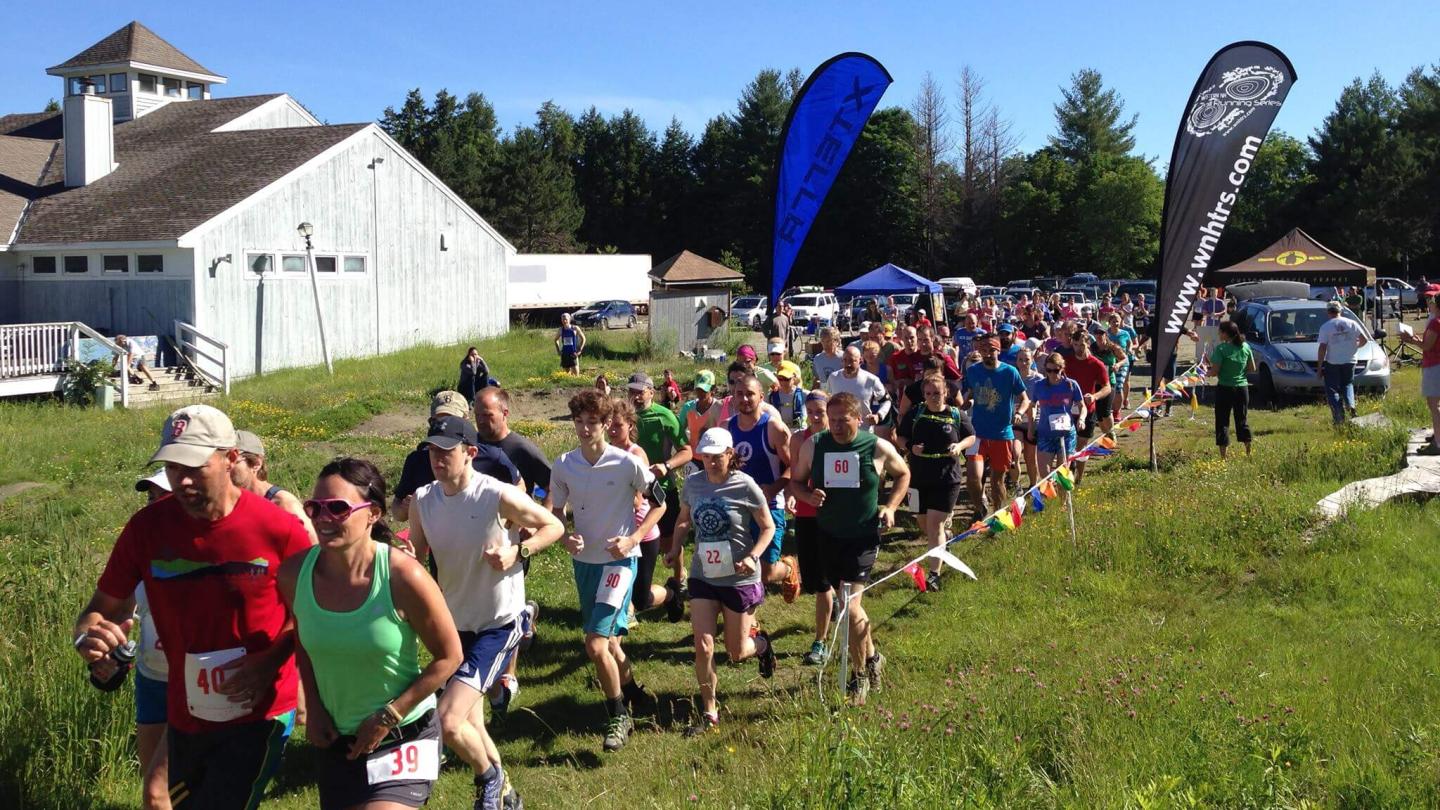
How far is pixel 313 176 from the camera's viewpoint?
89.9 ft

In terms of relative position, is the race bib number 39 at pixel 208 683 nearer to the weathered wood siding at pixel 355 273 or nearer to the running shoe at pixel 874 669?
the running shoe at pixel 874 669

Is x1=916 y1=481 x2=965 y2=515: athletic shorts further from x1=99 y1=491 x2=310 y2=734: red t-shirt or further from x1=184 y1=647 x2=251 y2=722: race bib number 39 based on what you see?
x1=184 y1=647 x2=251 y2=722: race bib number 39

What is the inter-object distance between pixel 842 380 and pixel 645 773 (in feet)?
17.6

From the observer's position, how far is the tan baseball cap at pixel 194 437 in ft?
12.4

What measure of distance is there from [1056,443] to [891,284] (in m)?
22.3

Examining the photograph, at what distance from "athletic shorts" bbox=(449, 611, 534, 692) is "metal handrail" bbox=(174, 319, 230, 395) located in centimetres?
2069

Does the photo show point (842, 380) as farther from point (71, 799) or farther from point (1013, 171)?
point (1013, 171)

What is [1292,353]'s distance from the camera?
739 inches

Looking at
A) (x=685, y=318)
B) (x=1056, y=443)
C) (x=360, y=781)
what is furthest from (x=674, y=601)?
(x=685, y=318)

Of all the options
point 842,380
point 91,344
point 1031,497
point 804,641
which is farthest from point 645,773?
point 91,344

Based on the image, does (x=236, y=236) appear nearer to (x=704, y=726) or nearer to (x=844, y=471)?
(x=844, y=471)

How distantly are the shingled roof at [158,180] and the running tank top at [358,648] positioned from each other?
75.5 ft

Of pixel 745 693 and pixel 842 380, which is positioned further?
pixel 842 380

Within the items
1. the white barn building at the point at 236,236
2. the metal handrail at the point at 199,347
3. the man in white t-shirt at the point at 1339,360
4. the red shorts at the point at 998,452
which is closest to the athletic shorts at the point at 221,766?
the red shorts at the point at 998,452
